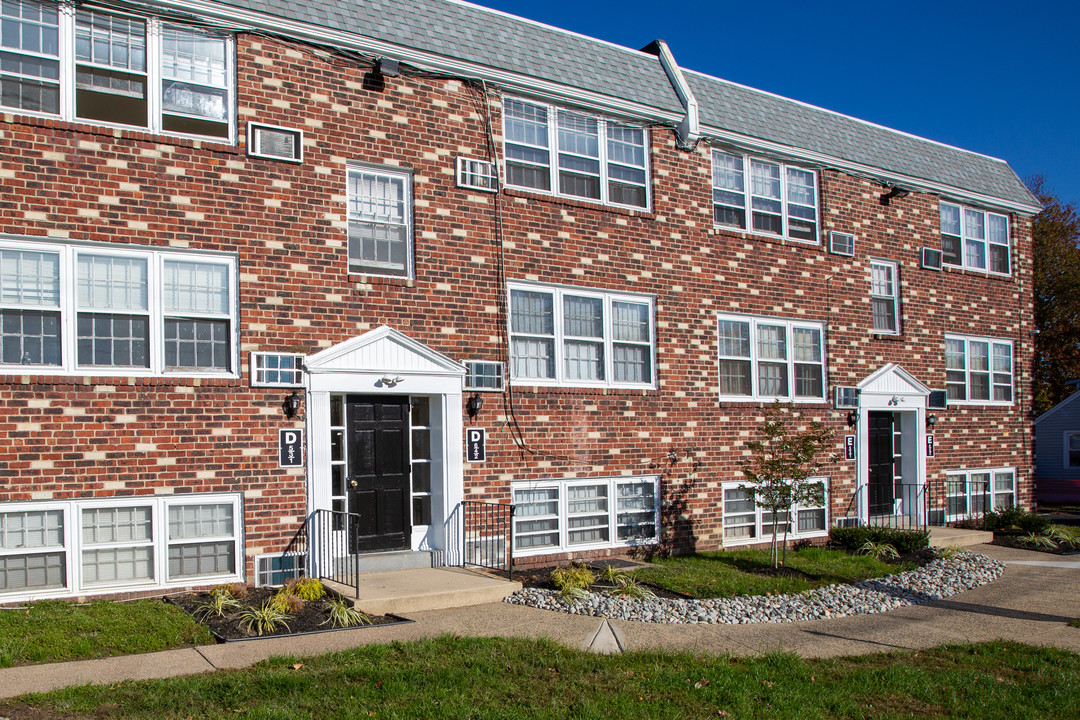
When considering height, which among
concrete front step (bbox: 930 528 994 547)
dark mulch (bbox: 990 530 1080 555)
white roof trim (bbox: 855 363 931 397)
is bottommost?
dark mulch (bbox: 990 530 1080 555)

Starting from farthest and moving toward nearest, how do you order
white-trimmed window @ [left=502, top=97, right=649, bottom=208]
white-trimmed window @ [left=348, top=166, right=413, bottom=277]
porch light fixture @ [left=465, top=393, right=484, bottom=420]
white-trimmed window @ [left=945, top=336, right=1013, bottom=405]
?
white-trimmed window @ [left=945, top=336, right=1013, bottom=405] < white-trimmed window @ [left=502, top=97, right=649, bottom=208] < porch light fixture @ [left=465, top=393, right=484, bottom=420] < white-trimmed window @ [left=348, top=166, right=413, bottom=277]

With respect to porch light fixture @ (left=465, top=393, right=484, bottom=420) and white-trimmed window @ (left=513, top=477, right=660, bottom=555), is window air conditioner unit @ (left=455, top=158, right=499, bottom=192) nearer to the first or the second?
porch light fixture @ (left=465, top=393, right=484, bottom=420)

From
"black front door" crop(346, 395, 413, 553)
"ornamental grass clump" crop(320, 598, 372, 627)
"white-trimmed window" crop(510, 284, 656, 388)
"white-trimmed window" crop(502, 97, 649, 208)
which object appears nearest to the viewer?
"ornamental grass clump" crop(320, 598, 372, 627)

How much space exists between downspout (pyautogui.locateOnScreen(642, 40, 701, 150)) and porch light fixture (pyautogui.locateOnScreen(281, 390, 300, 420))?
788cm

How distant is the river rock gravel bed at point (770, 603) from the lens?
9820 millimetres

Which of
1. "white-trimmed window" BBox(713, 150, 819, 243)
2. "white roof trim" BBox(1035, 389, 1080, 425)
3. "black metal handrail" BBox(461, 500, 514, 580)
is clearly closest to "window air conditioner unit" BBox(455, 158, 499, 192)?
"black metal handrail" BBox(461, 500, 514, 580)

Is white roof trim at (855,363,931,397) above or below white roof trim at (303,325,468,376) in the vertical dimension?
below

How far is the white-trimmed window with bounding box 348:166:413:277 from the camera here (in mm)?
11719

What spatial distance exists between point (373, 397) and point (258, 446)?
170cm

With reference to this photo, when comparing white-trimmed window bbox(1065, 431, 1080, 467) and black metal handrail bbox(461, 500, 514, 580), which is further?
white-trimmed window bbox(1065, 431, 1080, 467)

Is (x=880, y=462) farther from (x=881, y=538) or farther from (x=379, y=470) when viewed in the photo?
(x=379, y=470)

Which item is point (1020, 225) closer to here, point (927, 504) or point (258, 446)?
point (927, 504)

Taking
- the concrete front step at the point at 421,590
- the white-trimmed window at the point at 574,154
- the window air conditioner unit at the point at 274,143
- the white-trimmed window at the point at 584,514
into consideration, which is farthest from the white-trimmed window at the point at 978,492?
the window air conditioner unit at the point at 274,143

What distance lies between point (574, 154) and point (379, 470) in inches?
228
